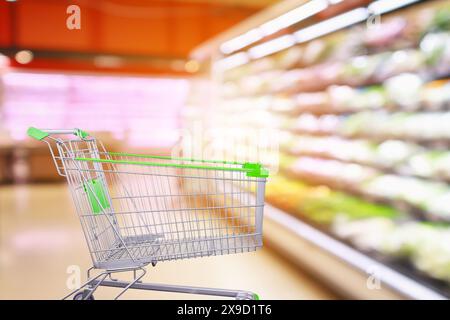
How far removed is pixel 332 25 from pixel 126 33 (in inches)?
221

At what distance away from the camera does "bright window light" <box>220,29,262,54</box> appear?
5402 mm

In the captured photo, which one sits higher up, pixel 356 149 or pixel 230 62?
pixel 230 62

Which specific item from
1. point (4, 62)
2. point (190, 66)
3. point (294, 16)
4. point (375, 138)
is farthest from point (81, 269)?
point (4, 62)

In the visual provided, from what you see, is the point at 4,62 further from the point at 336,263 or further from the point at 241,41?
the point at 336,263

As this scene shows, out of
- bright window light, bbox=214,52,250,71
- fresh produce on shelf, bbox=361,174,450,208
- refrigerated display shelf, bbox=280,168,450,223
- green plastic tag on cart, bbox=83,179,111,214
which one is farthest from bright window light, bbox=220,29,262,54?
green plastic tag on cart, bbox=83,179,111,214

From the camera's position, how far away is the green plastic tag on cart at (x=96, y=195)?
187 centimetres

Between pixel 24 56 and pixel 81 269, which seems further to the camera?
pixel 24 56

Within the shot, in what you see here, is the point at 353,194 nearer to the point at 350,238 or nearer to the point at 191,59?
the point at 350,238

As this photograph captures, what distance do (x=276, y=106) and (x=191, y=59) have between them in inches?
162

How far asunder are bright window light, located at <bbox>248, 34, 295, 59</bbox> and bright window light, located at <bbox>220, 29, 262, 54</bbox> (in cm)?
10

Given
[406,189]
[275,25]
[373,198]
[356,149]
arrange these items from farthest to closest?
[275,25] → [356,149] → [373,198] → [406,189]

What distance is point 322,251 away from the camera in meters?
3.86

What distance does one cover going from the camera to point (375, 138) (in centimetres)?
373
